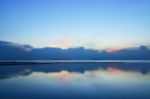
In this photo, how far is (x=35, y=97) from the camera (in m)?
8.27

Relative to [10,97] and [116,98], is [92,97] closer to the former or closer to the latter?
[116,98]

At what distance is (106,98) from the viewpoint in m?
8.30

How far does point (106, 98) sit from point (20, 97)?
3171 millimetres

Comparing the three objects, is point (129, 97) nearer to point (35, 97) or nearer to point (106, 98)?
point (106, 98)

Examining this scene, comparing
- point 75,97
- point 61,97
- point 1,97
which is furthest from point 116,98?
point 1,97

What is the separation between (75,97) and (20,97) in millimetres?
2034

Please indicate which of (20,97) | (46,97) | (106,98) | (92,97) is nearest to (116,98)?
(106,98)

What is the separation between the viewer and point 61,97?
8.53 metres

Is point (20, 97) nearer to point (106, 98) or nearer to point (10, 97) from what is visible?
point (10, 97)

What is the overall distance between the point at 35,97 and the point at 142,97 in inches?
156

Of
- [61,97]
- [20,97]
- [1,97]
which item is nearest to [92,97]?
[61,97]

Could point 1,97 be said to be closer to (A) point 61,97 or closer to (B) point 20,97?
(B) point 20,97

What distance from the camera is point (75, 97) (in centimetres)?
845

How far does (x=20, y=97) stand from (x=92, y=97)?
2.67 meters
